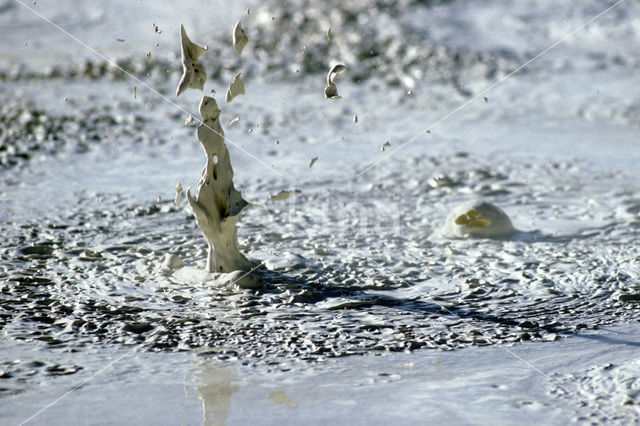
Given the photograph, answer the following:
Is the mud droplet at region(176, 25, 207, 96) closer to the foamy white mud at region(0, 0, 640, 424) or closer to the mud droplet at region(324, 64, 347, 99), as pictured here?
the mud droplet at region(324, 64, 347, 99)

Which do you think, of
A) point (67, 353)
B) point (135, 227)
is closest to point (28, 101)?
point (135, 227)

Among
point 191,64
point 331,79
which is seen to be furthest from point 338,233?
point 191,64

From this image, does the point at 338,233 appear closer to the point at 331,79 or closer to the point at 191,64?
the point at 331,79

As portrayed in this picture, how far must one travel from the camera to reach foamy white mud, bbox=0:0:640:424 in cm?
192

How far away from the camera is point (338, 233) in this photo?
3.13 m

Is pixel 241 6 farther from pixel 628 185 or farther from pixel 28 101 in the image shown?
pixel 628 185

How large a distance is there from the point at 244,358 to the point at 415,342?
0.44 metres

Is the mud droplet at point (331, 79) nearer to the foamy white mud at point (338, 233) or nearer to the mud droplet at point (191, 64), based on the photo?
the mud droplet at point (191, 64)

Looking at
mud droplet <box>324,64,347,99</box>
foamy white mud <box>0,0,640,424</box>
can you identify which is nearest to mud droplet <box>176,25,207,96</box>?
mud droplet <box>324,64,347,99</box>

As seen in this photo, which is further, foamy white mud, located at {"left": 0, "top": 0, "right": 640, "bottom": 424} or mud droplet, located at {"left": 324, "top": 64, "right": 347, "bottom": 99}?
mud droplet, located at {"left": 324, "top": 64, "right": 347, "bottom": 99}

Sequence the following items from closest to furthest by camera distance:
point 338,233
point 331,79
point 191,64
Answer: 1. point 191,64
2. point 331,79
3. point 338,233

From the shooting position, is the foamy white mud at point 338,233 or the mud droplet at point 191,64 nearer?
the foamy white mud at point 338,233

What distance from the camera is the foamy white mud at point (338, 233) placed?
1.92 meters

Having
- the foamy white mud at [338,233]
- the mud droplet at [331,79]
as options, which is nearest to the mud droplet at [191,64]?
the mud droplet at [331,79]
